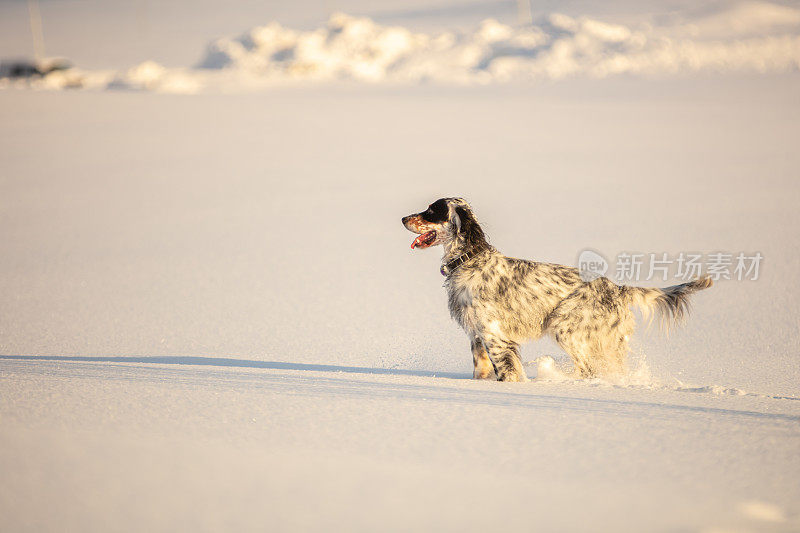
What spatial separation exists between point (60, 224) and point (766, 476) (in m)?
10.2

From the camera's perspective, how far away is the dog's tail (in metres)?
5.51

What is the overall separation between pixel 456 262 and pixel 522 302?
0.53m

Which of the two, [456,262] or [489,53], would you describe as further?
[489,53]

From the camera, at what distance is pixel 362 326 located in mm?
7062

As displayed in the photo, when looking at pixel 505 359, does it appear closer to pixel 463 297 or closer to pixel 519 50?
pixel 463 297

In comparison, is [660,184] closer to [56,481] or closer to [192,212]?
[192,212]

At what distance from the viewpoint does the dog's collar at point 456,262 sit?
5.51m

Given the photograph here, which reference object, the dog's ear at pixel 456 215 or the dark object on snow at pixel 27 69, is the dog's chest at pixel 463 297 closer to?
the dog's ear at pixel 456 215

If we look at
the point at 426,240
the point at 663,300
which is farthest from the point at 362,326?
the point at 663,300

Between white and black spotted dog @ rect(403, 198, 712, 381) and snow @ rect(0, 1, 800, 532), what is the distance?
11.3 inches

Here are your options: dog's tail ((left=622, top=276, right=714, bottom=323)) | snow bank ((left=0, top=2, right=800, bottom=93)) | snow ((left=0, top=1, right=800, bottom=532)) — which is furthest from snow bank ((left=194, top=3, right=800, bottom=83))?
dog's tail ((left=622, top=276, right=714, bottom=323))

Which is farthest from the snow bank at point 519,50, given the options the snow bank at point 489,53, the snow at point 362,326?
the snow at point 362,326

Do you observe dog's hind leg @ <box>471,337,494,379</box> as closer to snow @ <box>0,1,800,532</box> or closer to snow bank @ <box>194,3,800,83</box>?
snow @ <box>0,1,800,532</box>

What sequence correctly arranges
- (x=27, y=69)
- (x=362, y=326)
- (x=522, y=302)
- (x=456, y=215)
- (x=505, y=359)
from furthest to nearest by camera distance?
(x=27, y=69) → (x=362, y=326) → (x=456, y=215) → (x=522, y=302) → (x=505, y=359)
